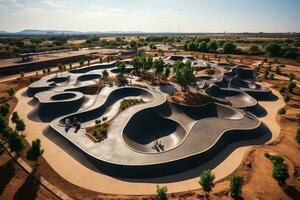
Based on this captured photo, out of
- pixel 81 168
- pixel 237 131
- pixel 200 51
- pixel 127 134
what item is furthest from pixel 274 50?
pixel 81 168

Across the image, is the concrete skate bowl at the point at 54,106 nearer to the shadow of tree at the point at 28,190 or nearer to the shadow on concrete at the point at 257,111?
the shadow of tree at the point at 28,190

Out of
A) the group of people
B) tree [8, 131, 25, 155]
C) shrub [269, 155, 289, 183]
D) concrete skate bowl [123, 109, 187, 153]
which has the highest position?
tree [8, 131, 25, 155]

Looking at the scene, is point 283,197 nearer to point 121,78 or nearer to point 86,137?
point 86,137

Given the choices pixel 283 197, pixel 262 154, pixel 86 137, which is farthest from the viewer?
pixel 86 137

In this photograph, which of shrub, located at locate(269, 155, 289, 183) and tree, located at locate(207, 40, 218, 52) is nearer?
shrub, located at locate(269, 155, 289, 183)

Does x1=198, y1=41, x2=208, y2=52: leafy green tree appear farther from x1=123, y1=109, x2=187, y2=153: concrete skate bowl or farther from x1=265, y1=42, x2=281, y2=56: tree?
x1=123, y1=109, x2=187, y2=153: concrete skate bowl

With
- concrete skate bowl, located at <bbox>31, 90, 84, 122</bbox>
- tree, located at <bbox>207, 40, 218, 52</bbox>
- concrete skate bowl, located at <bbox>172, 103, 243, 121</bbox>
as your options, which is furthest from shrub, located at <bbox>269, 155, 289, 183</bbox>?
tree, located at <bbox>207, 40, 218, 52</bbox>

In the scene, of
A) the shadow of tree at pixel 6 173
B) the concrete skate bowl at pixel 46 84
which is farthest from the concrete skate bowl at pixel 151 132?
the concrete skate bowl at pixel 46 84
